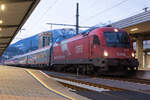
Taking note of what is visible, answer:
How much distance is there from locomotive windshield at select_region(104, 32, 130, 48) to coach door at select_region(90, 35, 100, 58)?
0.71 meters

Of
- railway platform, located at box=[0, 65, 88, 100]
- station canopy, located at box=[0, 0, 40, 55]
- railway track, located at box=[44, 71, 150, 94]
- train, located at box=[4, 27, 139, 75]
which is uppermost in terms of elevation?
station canopy, located at box=[0, 0, 40, 55]

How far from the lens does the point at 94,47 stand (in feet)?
47.6

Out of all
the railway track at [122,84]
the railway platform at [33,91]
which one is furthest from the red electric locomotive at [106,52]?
the railway platform at [33,91]

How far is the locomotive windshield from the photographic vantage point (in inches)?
557

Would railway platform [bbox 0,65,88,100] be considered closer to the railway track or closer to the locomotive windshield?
the railway track

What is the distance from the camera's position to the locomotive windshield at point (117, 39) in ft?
46.4

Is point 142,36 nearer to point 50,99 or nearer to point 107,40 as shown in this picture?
point 107,40

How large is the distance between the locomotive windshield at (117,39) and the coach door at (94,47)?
71 centimetres

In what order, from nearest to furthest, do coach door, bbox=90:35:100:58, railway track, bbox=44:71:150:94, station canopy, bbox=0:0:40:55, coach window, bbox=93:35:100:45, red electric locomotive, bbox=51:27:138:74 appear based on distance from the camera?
1. railway track, bbox=44:71:150:94
2. station canopy, bbox=0:0:40:55
3. red electric locomotive, bbox=51:27:138:74
4. coach door, bbox=90:35:100:58
5. coach window, bbox=93:35:100:45

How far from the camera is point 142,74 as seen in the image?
1678 centimetres

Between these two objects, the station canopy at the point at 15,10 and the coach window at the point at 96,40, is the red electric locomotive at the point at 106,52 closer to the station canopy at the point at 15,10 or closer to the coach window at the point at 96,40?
the coach window at the point at 96,40

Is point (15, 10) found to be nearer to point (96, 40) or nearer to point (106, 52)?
point (96, 40)

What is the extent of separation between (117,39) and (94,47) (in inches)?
67.3

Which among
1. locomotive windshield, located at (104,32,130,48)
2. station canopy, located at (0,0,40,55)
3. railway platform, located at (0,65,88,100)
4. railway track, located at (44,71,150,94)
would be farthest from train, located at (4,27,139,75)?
railway platform, located at (0,65,88,100)
